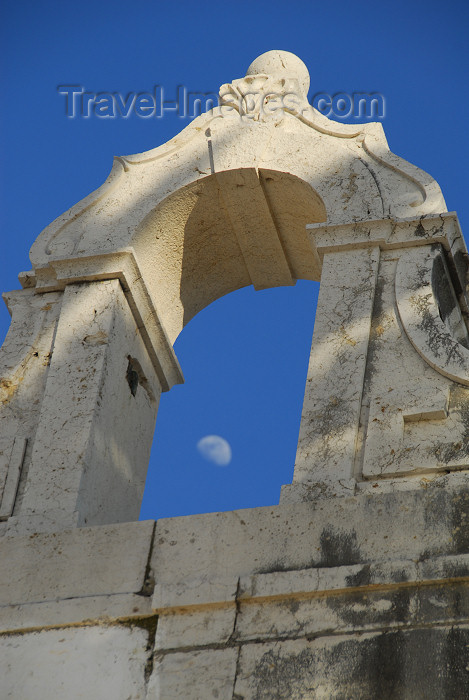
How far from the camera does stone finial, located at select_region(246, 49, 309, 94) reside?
745 cm

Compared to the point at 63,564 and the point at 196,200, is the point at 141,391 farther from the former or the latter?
the point at 63,564

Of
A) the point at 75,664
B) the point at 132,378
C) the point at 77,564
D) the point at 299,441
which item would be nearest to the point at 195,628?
the point at 75,664

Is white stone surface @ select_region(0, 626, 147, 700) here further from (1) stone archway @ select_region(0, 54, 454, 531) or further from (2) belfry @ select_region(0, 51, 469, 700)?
(1) stone archway @ select_region(0, 54, 454, 531)

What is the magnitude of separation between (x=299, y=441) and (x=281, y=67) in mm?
3163

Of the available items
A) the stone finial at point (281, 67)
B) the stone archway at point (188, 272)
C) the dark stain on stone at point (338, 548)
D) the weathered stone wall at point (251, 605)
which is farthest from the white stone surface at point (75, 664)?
the stone finial at point (281, 67)

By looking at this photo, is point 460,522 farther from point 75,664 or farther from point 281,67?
point 281,67

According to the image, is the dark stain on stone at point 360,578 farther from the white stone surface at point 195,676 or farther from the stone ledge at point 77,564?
the stone ledge at point 77,564

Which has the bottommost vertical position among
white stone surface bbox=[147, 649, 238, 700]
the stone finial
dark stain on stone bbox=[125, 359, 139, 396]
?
white stone surface bbox=[147, 649, 238, 700]

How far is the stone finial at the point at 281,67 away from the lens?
293 inches

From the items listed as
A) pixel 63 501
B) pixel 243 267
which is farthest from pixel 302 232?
pixel 63 501

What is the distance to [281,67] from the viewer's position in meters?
7.51

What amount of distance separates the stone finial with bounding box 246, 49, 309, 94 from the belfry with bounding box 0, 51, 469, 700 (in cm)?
2

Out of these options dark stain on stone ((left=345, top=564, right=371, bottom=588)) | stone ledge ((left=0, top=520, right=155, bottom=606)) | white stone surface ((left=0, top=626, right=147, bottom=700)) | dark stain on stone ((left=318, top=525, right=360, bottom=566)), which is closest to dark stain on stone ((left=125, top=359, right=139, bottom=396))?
stone ledge ((left=0, top=520, right=155, bottom=606))

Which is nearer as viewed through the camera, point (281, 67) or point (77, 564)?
point (77, 564)
